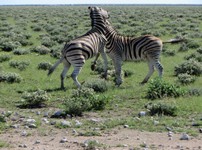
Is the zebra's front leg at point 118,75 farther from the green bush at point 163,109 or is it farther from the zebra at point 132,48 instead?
the green bush at point 163,109

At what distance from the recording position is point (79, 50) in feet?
45.3

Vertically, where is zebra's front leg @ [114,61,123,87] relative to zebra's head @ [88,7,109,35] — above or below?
below

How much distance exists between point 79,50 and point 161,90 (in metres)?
3.26

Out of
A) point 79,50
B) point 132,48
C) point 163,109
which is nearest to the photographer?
point 163,109

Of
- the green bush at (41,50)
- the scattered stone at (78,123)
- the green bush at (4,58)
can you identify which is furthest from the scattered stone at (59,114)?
the green bush at (41,50)

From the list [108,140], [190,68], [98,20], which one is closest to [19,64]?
[98,20]

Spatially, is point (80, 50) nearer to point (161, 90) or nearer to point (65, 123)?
point (161, 90)

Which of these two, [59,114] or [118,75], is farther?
[118,75]

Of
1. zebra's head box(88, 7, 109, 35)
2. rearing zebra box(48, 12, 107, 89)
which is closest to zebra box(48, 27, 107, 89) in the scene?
rearing zebra box(48, 12, 107, 89)

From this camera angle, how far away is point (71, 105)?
10305mm

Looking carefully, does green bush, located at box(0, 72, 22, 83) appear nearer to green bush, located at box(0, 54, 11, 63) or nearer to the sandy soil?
green bush, located at box(0, 54, 11, 63)

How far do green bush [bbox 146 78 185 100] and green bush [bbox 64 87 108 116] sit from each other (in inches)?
69.0

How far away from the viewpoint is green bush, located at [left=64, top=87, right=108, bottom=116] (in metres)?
10.3

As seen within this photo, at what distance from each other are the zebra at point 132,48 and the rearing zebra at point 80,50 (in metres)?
0.44
